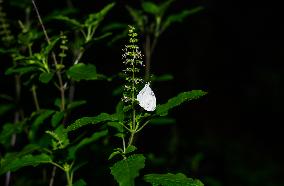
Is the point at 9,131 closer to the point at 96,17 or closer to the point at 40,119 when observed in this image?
the point at 40,119

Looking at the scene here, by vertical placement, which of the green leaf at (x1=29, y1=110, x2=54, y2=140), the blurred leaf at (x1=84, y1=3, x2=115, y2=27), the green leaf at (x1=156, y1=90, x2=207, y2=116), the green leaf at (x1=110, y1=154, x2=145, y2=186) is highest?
the blurred leaf at (x1=84, y1=3, x2=115, y2=27)

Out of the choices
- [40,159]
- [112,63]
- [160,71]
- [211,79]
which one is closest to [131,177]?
[40,159]

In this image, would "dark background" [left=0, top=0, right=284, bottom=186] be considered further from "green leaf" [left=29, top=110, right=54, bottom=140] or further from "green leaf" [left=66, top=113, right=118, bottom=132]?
"green leaf" [left=66, top=113, right=118, bottom=132]

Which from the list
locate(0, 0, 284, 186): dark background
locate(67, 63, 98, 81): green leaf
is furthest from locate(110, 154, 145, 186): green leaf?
locate(0, 0, 284, 186): dark background

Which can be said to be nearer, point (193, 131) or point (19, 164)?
point (19, 164)

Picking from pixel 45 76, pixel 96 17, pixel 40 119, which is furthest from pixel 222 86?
pixel 45 76

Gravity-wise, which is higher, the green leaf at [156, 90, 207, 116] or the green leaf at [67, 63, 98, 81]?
the green leaf at [67, 63, 98, 81]

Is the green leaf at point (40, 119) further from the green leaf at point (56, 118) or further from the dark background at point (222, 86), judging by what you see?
the dark background at point (222, 86)

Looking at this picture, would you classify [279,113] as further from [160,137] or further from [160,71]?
[160,137]
